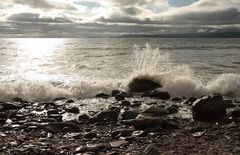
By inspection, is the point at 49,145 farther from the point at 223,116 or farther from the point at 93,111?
the point at 223,116

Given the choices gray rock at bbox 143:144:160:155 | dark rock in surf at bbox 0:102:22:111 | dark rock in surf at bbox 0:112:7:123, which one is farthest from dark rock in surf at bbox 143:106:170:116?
dark rock in surf at bbox 0:102:22:111

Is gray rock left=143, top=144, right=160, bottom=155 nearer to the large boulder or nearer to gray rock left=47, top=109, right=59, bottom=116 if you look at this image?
the large boulder

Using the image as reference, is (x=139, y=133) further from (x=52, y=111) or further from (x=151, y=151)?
(x=52, y=111)

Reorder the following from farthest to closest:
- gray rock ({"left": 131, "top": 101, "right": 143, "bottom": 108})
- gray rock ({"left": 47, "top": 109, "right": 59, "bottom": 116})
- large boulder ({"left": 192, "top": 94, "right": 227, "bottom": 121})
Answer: gray rock ({"left": 131, "top": 101, "right": 143, "bottom": 108}), gray rock ({"left": 47, "top": 109, "right": 59, "bottom": 116}), large boulder ({"left": 192, "top": 94, "right": 227, "bottom": 121})

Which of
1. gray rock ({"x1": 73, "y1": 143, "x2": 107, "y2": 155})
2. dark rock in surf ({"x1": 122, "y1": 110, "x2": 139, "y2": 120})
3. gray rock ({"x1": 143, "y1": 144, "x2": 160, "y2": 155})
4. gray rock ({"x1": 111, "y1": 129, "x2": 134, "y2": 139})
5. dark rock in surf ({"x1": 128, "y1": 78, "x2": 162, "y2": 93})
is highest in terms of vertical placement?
gray rock ({"x1": 143, "y1": 144, "x2": 160, "y2": 155})

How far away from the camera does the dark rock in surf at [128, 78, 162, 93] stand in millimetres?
19422

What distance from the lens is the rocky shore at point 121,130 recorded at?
27.4 feet

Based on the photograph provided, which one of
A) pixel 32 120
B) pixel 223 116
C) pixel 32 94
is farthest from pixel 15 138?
pixel 32 94

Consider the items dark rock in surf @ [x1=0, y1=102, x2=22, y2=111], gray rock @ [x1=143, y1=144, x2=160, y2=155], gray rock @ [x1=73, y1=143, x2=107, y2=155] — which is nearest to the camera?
gray rock @ [x1=143, y1=144, x2=160, y2=155]

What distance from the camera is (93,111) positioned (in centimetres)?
1385

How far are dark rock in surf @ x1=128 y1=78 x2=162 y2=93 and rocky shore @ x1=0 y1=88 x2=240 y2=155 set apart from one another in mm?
4615

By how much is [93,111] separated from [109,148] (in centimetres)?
541

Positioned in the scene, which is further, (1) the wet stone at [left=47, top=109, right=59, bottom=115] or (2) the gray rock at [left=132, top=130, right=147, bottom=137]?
(1) the wet stone at [left=47, top=109, right=59, bottom=115]

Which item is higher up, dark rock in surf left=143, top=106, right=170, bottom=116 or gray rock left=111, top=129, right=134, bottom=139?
gray rock left=111, top=129, right=134, bottom=139
